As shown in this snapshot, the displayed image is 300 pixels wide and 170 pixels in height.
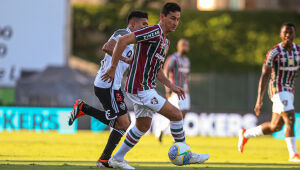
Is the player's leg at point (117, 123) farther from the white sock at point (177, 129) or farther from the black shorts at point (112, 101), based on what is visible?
the white sock at point (177, 129)

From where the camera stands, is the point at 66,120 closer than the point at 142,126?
No

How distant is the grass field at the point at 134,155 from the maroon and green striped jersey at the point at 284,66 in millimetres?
1311

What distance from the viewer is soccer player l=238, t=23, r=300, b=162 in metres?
10.6

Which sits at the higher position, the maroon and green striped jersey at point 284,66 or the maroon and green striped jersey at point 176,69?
the maroon and green striped jersey at point 284,66

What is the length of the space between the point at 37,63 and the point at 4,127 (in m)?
5.87

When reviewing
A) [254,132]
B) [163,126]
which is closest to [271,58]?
[254,132]

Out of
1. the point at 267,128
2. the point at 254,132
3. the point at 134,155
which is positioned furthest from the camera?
the point at 134,155

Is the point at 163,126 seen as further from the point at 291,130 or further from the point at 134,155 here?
the point at 291,130

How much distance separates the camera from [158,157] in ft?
36.7

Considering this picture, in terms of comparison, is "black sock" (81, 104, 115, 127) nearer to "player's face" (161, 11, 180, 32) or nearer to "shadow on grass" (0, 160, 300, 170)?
"shadow on grass" (0, 160, 300, 170)

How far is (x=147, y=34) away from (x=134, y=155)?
164 inches

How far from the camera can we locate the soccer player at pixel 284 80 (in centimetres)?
1059

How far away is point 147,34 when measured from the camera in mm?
7844

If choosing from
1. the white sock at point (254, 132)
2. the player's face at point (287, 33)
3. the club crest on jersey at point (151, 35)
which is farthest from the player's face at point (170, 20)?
the white sock at point (254, 132)
